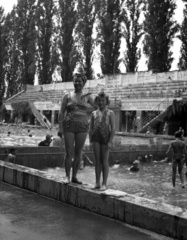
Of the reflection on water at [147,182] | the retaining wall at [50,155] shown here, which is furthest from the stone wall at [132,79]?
the reflection on water at [147,182]

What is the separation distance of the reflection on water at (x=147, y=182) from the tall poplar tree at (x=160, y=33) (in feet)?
78.4

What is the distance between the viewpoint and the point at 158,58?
3662 cm

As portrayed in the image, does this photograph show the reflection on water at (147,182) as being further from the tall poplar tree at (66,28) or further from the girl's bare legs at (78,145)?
the tall poplar tree at (66,28)

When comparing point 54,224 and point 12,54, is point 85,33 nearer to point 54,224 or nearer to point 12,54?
point 12,54

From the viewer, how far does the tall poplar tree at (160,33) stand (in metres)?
36.4

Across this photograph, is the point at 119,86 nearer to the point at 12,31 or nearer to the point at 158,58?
the point at 158,58

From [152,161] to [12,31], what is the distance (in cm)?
4261

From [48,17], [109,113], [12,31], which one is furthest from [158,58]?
[109,113]

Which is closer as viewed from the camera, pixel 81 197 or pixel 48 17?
pixel 81 197

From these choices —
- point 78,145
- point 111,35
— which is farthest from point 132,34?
point 78,145

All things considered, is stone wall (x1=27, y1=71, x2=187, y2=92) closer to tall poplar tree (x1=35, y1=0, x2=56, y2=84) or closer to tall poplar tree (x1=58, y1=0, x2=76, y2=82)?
tall poplar tree (x1=58, y1=0, x2=76, y2=82)

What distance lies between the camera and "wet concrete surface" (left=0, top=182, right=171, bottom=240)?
4219 millimetres

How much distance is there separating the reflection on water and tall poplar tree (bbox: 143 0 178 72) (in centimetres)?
2390

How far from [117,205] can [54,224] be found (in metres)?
0.95
